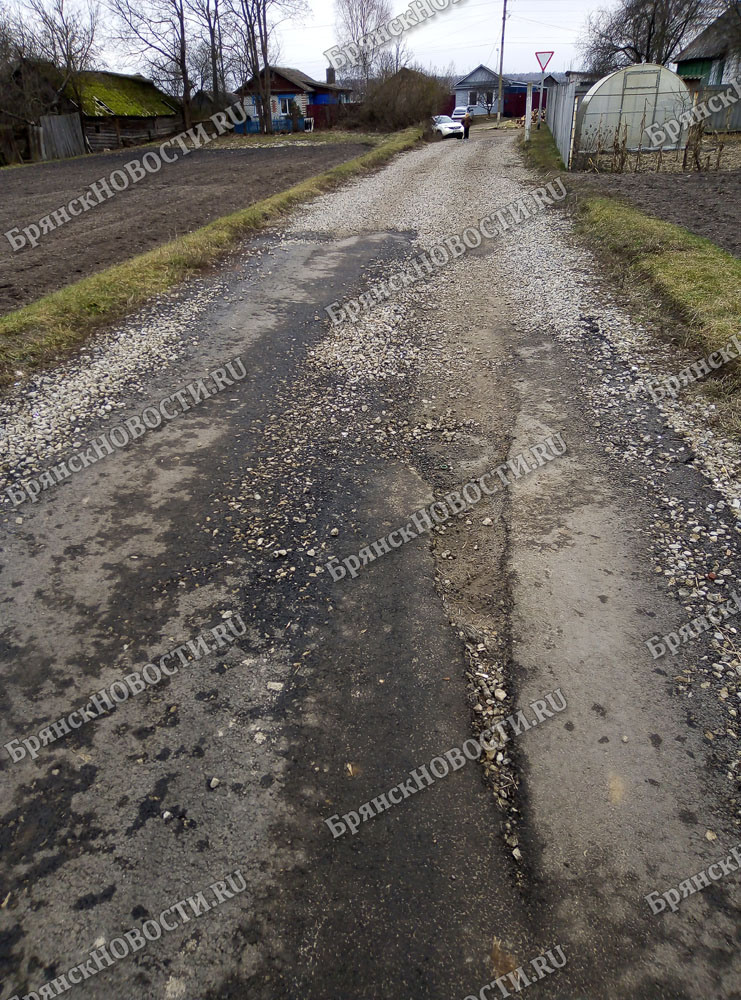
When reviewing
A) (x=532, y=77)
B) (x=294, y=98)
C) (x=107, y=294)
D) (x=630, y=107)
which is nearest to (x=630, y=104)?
(x=630, y=107)

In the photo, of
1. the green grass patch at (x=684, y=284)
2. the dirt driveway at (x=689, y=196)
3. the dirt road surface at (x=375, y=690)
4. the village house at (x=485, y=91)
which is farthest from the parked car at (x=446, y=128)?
the dirt road surface at (x=375, y=690)

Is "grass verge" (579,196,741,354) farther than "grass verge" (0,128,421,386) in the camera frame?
No

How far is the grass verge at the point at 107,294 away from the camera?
712 cm

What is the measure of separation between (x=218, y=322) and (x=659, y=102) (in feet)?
70.3

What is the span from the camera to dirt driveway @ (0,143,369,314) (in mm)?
10562

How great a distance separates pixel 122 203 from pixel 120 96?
1230 inches

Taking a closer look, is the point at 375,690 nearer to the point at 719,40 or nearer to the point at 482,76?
the point at 719,40

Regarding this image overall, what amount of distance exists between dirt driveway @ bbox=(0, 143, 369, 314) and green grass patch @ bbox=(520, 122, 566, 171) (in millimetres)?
7357

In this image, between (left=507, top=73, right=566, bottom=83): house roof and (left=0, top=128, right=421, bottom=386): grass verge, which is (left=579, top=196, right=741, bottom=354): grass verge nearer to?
(left=0, top=128, right=421, bottom=386): grass verge

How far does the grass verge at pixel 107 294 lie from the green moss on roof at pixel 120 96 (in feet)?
107

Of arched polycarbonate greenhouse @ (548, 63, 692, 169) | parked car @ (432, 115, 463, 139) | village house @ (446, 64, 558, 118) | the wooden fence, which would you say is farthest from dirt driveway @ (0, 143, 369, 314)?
village house @ (446, 64, 558, 118)

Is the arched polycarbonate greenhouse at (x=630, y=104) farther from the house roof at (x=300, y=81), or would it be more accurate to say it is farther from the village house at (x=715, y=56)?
the house roof at (x=300, y=81)

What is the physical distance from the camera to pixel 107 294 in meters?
8.61

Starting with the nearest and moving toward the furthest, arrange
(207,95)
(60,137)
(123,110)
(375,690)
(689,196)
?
1. (375,690)
2. (689,196)
3. (60,137)
4. (123,110)
5. (207,95)
